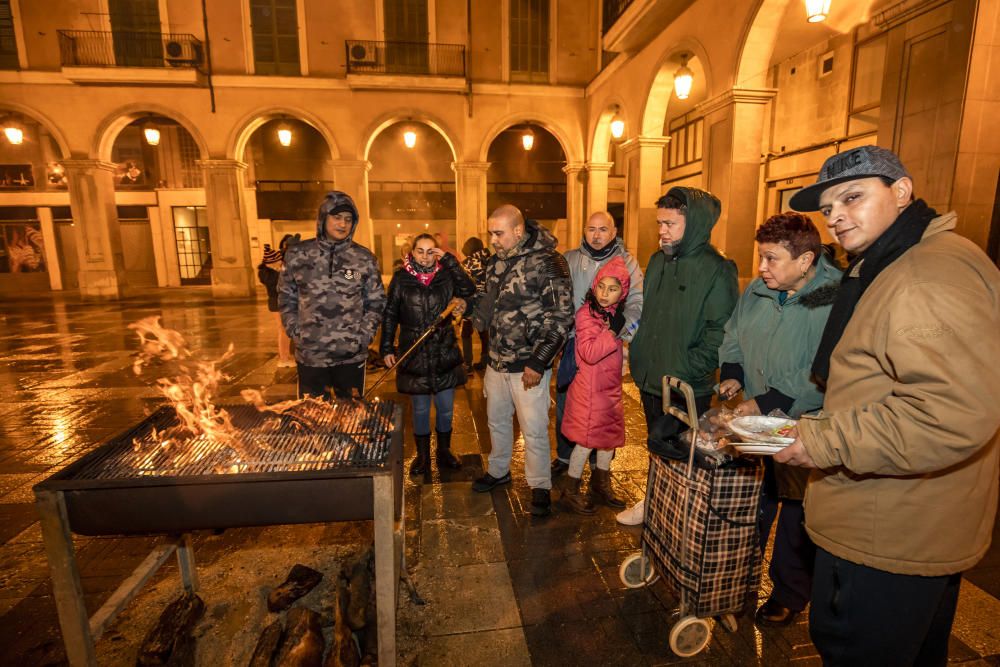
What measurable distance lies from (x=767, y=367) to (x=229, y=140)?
1933 cm

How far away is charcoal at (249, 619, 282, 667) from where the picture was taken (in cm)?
224

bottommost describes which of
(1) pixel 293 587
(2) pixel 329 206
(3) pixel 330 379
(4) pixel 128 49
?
(1) pixel 293 587

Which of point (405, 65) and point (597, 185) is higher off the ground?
point (405, 65)

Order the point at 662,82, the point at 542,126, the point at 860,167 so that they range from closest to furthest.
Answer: the point at 860,167 < the point at 662,82 < the point at 542,126

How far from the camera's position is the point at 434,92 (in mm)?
17266

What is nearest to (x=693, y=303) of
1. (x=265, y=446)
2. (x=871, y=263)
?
(x=871, y=263)

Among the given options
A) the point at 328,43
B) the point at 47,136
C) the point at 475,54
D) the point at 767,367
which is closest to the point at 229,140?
the point at 328,43

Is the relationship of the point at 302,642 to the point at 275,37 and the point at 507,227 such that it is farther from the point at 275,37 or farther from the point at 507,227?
the point at 275,37

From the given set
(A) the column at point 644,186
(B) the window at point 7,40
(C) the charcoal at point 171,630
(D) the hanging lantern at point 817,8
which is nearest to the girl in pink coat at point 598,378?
(C) the charcoal at point 171,630

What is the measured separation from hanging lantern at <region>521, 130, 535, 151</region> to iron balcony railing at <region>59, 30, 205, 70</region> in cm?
1138

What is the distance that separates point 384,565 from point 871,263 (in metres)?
2.23

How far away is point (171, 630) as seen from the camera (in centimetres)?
243

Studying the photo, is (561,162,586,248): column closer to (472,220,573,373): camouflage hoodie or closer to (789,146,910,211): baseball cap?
(472,220,573,373): camouflage hoodie

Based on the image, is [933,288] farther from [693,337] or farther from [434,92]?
[434,92]
